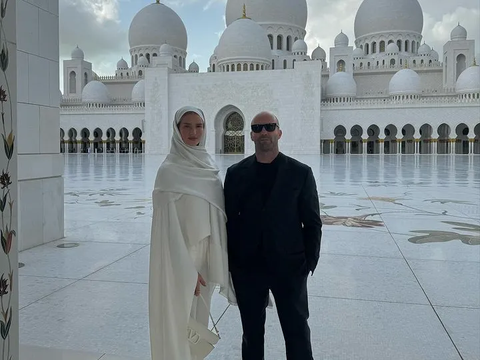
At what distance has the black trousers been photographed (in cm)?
135

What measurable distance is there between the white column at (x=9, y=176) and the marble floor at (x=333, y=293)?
0.55 metres

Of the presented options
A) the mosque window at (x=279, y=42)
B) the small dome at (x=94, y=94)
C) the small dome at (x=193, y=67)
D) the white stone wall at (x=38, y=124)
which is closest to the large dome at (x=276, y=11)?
the mosque window at (x=279, y=42)

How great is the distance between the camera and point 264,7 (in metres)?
28.1

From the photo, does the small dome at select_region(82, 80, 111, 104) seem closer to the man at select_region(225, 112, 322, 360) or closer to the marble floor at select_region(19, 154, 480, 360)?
the marble floor at select_region(19, 154, 480, 360)

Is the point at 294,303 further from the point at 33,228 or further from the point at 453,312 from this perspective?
the point at 33,228

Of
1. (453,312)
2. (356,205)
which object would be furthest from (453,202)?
(453,312)

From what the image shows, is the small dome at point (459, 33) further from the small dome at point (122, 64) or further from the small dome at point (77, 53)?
the small dome at point (77, 53)

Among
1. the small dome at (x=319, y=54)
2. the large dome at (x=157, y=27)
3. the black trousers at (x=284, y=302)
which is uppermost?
the large dome at (x=157, y=27)

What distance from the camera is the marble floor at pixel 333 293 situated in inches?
63.8

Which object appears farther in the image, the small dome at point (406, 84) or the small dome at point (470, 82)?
the small dome at point (406, 84)

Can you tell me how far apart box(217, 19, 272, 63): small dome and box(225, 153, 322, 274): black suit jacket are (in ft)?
78.7

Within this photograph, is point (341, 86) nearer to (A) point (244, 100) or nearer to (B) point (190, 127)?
(A) point (244, 100)

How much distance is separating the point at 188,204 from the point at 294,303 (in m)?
0.43

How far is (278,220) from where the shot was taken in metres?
1.33
